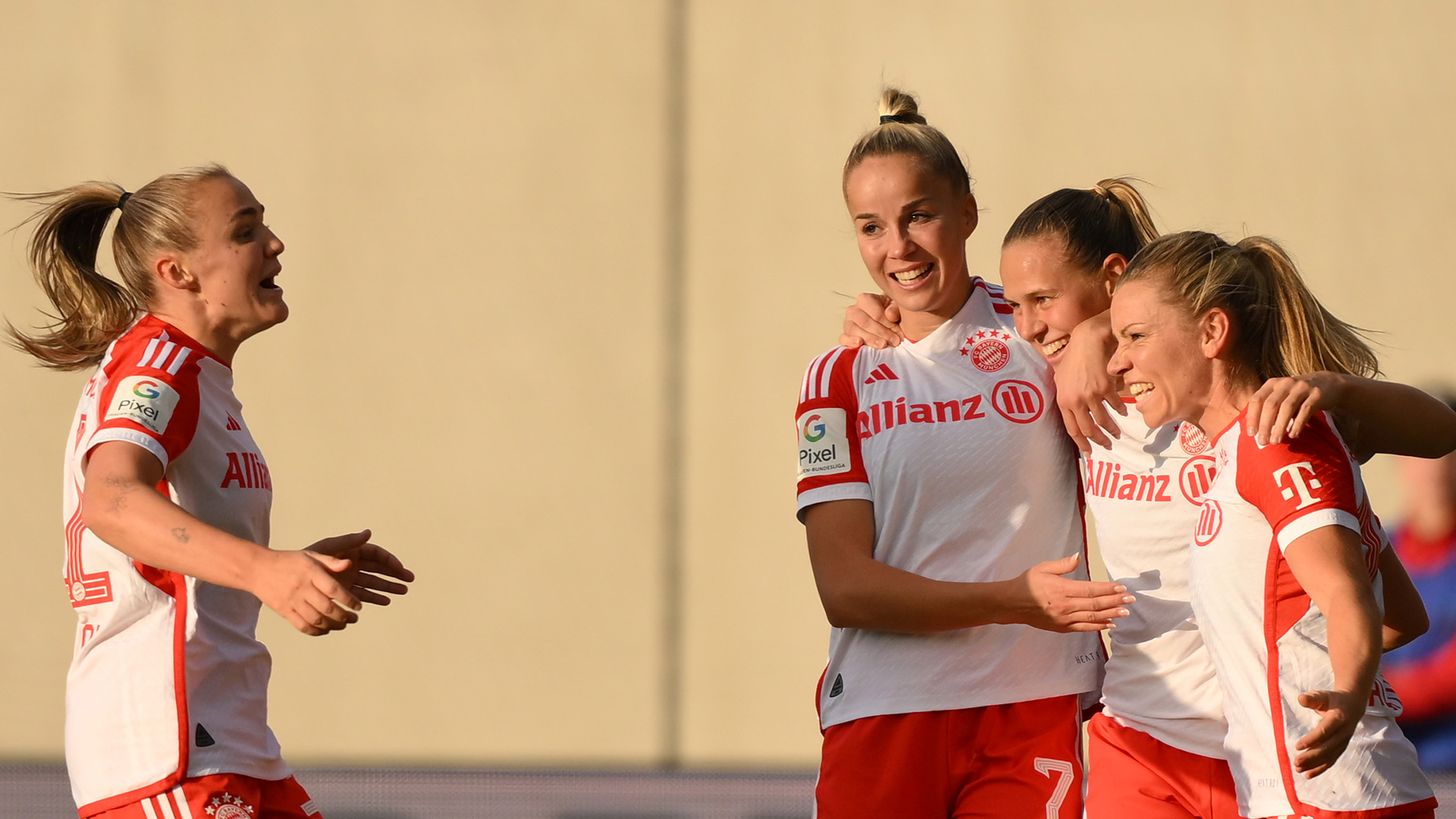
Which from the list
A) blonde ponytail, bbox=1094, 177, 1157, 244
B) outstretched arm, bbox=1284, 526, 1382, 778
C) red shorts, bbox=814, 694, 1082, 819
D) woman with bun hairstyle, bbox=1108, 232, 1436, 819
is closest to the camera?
outstretched arm, bbox=1284, 526, 1382, 778

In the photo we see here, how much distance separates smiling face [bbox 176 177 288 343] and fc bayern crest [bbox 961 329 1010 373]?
1.17 metres

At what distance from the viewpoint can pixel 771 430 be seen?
17.5ft

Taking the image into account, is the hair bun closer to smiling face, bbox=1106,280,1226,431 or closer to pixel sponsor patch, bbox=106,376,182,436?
smiling face, bbox=1106,280,1226,431

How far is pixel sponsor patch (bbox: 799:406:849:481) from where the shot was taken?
7.45ft

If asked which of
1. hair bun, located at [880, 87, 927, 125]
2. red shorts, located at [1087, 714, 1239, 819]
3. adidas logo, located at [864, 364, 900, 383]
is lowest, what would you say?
red shorts, located at [1087, 714, 1239, 819]

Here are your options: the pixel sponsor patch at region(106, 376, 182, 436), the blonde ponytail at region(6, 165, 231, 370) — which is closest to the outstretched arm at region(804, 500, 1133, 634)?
the pixel sponsor patch at region(106, 376, 182, 436)

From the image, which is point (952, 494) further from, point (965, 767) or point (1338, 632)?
point (1338, 632)

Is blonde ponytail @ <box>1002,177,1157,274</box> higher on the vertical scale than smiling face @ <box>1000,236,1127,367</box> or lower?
higher

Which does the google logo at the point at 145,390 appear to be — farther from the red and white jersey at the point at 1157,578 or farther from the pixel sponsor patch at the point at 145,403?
the red and white jersey at the point at 1157,578

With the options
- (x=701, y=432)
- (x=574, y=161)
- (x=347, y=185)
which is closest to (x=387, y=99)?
(x=347, y=185)

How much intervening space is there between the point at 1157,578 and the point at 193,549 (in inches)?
58.2

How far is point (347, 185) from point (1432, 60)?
4.16 meters

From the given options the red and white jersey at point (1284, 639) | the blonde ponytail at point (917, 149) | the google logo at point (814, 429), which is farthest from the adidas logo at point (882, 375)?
the red and white jersey at point (1284, 639)

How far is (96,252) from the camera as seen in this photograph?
2.38m
